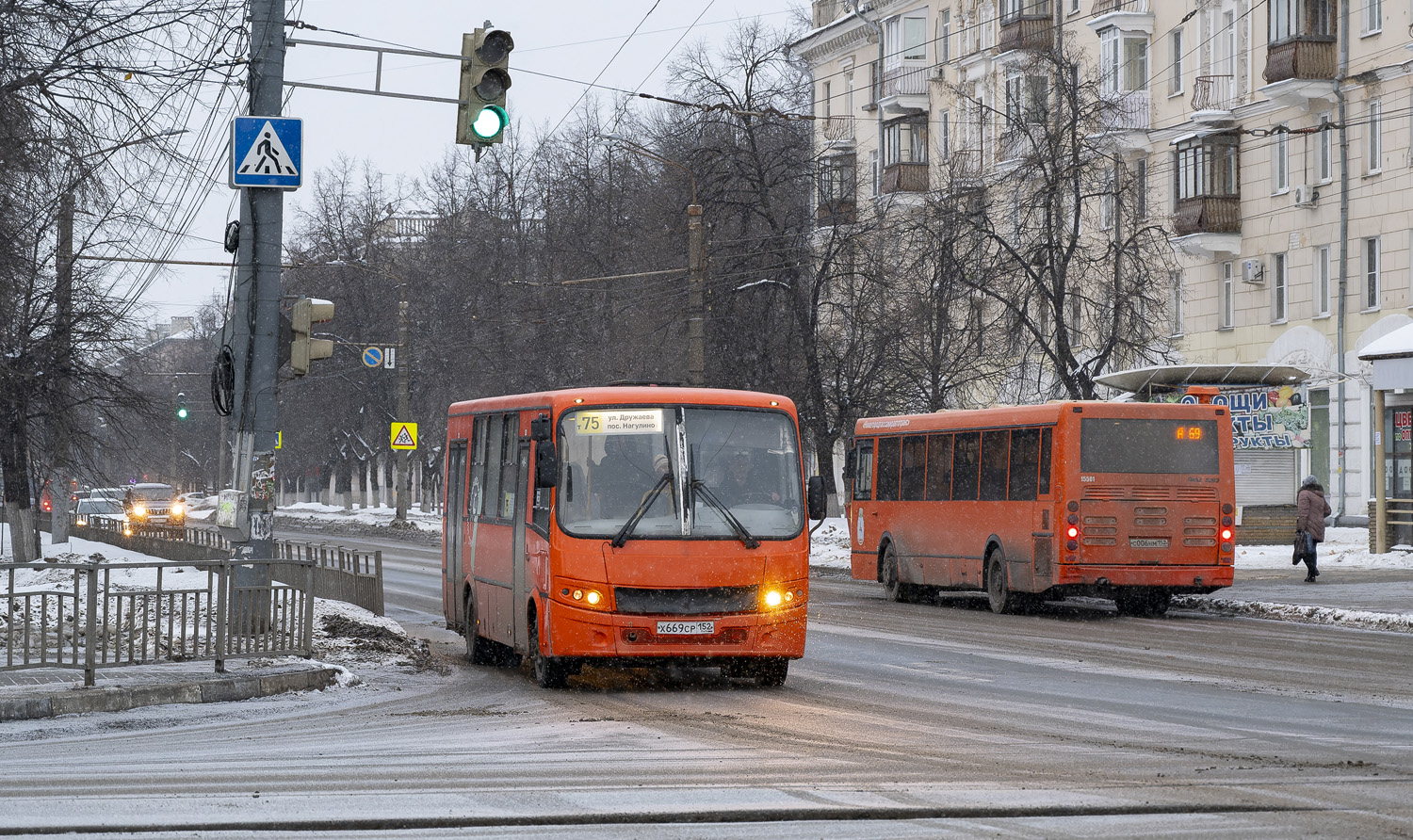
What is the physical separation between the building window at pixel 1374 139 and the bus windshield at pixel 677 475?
97.4 ft

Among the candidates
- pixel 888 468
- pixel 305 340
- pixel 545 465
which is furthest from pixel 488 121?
pixel 888 468

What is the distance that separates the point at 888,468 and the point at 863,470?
1080mm

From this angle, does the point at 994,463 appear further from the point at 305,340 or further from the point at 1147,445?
the point at 305,340

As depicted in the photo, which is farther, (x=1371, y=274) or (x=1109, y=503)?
(x=1371, y=274)

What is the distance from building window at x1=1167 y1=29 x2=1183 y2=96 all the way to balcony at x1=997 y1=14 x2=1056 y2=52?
451 centimetres

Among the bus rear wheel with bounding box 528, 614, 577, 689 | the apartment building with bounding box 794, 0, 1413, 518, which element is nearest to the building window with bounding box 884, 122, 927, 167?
the apartment building with bounding box 794, 0, 1413, 518

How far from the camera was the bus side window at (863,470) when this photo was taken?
97.8 ft

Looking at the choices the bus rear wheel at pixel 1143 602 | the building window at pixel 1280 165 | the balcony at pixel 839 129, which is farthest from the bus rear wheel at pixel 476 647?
the balcony at pixel 839 129

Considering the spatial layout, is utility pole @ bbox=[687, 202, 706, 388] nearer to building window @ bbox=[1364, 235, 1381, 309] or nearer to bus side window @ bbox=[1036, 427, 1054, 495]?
bus side window @ bbox=[1036, 427, 1054, 495]

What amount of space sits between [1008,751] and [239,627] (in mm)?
6980

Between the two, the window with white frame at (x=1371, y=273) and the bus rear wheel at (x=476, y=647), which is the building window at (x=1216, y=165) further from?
the bus rear wheel at (x=476, y=647)

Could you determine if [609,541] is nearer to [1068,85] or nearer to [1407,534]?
[1407,534]

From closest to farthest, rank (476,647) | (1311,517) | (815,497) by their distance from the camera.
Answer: (815,497)
(476,647)
(1311,517)

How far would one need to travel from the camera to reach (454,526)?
19.8 metres
